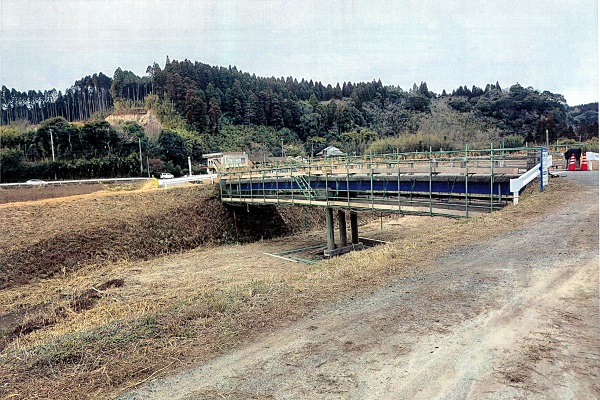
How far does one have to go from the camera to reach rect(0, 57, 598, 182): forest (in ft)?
132

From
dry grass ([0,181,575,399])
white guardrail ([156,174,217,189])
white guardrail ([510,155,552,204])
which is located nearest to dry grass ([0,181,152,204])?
white guardrail ([156,174,217,189])

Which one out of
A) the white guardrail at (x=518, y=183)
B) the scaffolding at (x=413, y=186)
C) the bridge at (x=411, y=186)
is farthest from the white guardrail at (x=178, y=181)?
the white guardrail at (x=518, y=183)

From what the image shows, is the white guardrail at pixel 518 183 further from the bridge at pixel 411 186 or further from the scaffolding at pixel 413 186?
the scaffolding at pixel 413 186

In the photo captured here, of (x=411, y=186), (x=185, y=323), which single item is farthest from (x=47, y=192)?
(x=185, y=323)

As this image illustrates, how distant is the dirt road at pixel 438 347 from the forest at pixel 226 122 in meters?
30.7

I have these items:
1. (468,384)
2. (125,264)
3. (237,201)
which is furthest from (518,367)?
(237,201)

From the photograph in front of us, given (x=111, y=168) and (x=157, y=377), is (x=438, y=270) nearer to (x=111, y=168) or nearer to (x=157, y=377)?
(x=157, y=377)

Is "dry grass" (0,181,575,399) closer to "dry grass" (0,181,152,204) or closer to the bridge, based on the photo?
the bridge

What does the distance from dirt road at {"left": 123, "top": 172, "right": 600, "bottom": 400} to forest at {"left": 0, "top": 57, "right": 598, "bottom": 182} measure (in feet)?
101

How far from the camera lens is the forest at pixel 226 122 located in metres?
40.2

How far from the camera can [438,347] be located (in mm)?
3951

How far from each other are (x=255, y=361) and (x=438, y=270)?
147 inches

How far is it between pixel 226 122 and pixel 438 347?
7309 centimetres

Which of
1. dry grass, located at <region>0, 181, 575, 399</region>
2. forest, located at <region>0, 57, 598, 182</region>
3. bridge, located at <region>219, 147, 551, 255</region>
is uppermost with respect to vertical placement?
forest, located at <region>0, 57, 598, 182</region>
